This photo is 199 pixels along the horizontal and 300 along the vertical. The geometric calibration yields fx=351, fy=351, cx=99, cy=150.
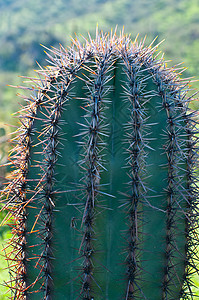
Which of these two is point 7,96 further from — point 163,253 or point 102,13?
point 163,253

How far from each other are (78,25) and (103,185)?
5.81 m

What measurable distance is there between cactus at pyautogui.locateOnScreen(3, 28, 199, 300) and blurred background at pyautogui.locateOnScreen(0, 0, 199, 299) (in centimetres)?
477

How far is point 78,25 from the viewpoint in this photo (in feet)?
22.6

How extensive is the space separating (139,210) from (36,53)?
6076 millimetres

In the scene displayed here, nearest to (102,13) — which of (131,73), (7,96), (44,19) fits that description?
(44,19)

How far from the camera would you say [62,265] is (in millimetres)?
1784

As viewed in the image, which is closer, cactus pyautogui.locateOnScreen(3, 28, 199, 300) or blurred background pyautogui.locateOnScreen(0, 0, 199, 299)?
cactus pyautogui.locateOnScreen(3, 28, 199, 300)

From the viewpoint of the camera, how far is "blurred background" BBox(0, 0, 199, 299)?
6848 millimetres

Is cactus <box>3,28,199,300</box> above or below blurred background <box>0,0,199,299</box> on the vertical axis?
below

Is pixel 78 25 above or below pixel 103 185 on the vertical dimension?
above

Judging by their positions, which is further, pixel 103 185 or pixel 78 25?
pixel 78 25

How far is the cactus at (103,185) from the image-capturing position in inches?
67.1

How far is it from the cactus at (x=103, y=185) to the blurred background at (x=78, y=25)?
477cm

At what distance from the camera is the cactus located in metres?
1.70
